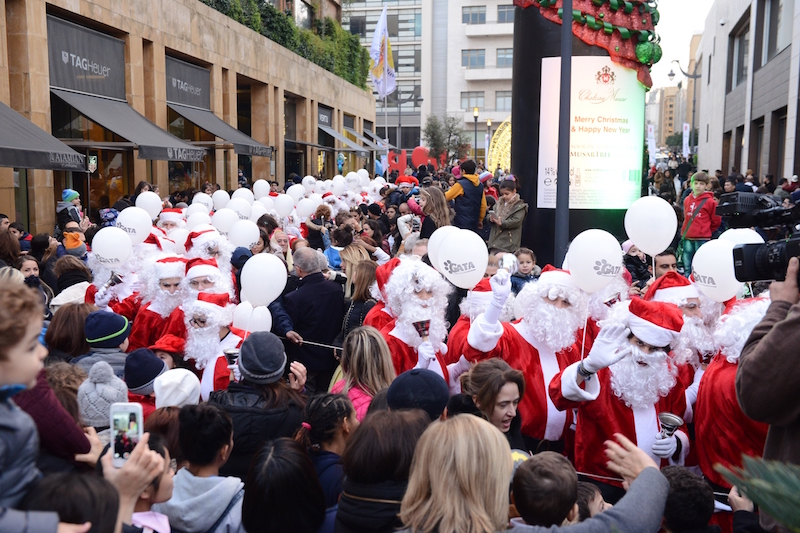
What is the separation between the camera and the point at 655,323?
13.3ft

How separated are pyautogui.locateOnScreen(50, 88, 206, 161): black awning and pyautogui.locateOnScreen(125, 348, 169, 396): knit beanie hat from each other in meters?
11.8

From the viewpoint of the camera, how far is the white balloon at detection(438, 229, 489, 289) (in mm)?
5484

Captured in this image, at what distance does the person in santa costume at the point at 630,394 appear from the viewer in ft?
13.1

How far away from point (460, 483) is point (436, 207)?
7.73 m

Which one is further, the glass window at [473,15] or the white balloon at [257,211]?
the glass window at [473,15]

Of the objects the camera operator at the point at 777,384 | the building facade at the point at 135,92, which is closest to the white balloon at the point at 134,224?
the camera operator at the point at 777,384

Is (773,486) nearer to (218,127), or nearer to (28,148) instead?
(28,148)

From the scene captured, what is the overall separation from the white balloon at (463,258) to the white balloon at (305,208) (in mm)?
6535

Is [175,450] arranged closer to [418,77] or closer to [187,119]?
[187,119]

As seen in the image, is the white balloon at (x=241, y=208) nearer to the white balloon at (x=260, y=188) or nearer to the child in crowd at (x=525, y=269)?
the white balloon at (x=260, y=188)

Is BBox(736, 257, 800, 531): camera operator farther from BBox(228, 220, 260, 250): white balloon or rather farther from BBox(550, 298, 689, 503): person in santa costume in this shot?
BBox(228, 220, 260, 250): white balloon

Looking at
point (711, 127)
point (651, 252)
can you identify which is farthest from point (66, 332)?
point (711, 127)

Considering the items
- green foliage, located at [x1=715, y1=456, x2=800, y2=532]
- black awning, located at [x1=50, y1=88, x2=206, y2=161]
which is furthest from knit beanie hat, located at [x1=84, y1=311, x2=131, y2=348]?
black awning, located at [x1=50, y1=88, x2=206, y2=161]

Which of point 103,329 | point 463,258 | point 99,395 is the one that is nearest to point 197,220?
point 103,329
